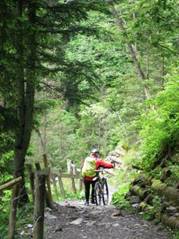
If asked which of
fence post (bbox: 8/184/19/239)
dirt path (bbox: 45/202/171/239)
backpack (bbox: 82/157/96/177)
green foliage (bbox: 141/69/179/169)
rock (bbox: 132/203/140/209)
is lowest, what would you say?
dirt path (bbox: 45/202/171/239)

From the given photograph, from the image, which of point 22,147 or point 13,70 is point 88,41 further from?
point 13,70

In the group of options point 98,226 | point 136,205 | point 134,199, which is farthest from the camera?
point 134,199

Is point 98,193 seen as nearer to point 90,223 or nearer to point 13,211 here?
point 90,223

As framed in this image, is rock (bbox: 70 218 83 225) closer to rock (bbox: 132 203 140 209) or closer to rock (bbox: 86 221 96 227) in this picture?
rock (bbox: 86 221 96 227)

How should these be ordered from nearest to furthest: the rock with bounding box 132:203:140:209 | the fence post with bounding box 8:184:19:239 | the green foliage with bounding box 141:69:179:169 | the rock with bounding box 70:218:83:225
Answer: the fence post with bounding box 8:184:19:239 < the rock with bounding box 70:218:83:225 < the green foliage with bounding box 141:69:179:169 < the rock with bounding box 132:203:140:209

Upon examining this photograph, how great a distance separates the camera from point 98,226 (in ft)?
34.6

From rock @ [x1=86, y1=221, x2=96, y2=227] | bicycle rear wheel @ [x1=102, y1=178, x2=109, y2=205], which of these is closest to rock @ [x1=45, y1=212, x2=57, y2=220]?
rock @ [x1=86, y1=221, x2=96, y2=227]

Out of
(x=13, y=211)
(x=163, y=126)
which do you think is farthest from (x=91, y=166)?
(x=13, y=211)

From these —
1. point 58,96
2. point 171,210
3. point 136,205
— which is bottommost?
point 136,205

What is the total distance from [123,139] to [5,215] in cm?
1897

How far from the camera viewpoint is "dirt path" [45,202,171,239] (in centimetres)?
952

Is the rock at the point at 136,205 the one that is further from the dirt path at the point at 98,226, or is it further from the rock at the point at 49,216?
the rock at the point at 49,216

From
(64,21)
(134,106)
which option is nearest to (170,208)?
(64,21)

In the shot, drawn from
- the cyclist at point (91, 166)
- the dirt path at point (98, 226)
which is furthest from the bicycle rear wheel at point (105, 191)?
the dirt path at point (98, 226)
